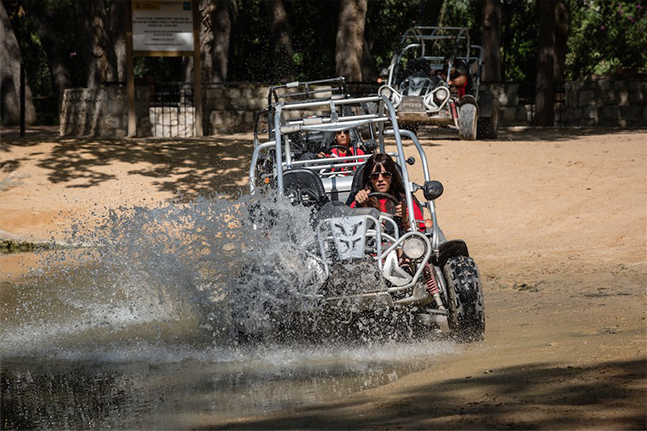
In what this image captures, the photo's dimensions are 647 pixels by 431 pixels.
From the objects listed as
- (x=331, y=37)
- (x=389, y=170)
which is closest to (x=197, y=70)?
(x=389, y=170)

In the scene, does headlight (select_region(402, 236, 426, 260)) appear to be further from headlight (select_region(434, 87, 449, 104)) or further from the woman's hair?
headlight (select_region(434, 87, 449, 104))

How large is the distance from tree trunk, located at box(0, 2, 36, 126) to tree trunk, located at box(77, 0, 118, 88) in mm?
2103

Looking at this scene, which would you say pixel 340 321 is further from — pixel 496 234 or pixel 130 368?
pixel 496 234

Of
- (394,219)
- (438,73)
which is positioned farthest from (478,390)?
(438,73)

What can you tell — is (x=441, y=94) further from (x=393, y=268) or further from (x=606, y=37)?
(x=606, y=37)

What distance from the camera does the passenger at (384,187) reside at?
771cm

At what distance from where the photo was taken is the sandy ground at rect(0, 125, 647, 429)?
5113 millimetres

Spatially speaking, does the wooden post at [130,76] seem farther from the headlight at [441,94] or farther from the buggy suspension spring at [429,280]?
the buggy suspension spring at [429,280]

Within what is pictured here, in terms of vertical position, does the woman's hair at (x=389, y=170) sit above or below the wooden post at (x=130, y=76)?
below

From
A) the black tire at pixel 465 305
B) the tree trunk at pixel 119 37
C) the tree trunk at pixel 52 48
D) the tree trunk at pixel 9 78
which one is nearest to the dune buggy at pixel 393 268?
the black tire at pixel 465 305

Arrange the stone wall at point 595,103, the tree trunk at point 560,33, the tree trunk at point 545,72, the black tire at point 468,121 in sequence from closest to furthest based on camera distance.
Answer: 1. the black tire at point 468,121
2. the tree trunk at point 545,72
3. the stone wall at point 595,103
4. the tree trunk at point 560,33

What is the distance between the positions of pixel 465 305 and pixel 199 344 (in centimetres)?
194

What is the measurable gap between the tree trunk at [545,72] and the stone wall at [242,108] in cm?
71

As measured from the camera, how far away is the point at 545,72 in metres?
23.3
